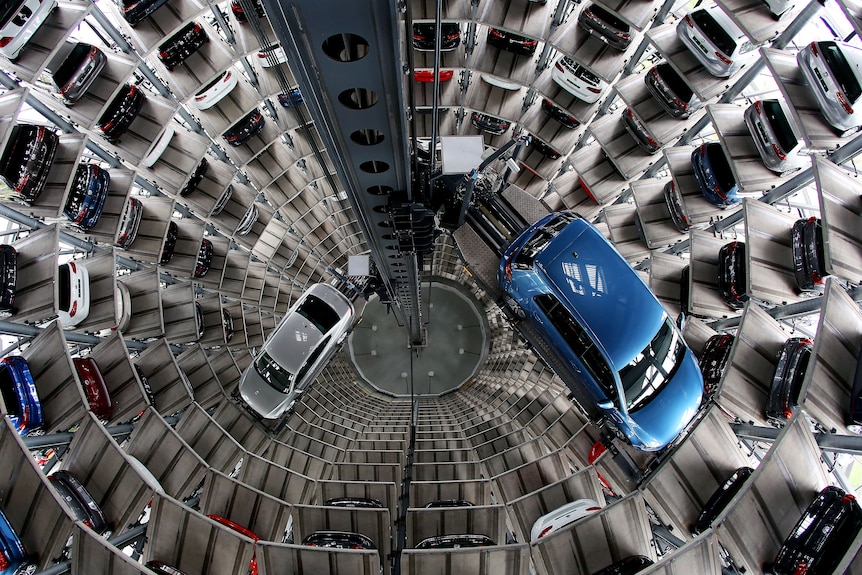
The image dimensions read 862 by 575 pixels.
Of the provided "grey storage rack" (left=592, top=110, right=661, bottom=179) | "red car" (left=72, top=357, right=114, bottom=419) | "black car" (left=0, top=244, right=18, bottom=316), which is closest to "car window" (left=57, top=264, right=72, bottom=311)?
"black car" (left=0, top=244, right=18, bottom=316)

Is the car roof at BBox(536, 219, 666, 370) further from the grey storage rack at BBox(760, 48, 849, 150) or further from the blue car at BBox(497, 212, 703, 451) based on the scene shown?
the grey storage rack at BBox(760, 48, 849, 150)

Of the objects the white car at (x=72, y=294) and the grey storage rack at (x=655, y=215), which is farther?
the grey storage rack at (x=655, y=215)

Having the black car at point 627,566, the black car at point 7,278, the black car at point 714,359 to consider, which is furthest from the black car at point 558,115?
the black car at point 7,278

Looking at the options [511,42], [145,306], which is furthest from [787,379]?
[145,306]

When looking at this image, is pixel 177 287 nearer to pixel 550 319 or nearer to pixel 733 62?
pixel 550 319

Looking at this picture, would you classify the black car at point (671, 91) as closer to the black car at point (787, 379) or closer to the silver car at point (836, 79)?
the silver car at point (836, 79)
